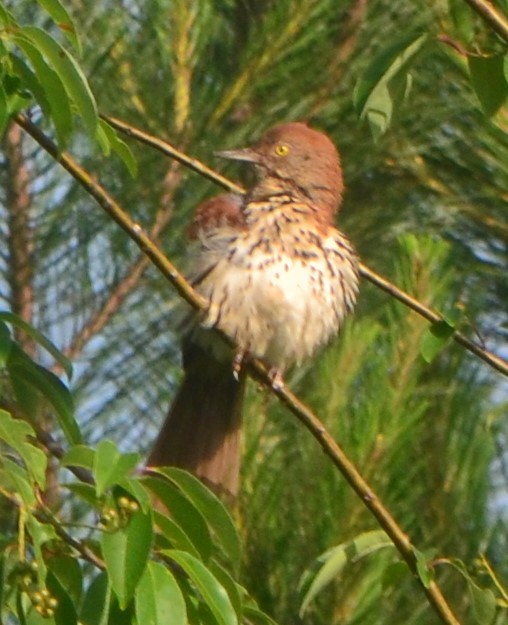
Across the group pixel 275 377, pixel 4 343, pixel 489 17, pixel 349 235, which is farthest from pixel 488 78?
pixel 349 235

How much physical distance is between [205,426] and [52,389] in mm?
1616

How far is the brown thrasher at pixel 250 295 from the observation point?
11.1 ft

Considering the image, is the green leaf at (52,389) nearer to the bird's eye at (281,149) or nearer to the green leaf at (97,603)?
the green leaf at (97,603)

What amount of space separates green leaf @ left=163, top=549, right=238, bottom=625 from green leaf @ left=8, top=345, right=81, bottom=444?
222 mm

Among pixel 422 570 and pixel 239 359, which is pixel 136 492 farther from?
pixel 239 359

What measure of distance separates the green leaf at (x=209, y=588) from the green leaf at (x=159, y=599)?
1.7 inches

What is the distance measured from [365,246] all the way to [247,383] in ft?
2.38

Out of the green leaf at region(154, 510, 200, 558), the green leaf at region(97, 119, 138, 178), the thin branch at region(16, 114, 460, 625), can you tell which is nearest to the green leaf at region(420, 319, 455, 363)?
the thin branch at region(16, 114, 460, 625)

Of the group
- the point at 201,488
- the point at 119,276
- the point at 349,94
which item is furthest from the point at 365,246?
the point at 201,488

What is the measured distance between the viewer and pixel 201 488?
1.84 metres

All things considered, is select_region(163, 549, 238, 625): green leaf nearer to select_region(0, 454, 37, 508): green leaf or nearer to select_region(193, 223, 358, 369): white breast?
select_region(0, 454, 37, 508): green leaf

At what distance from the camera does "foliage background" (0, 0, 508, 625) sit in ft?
11.3

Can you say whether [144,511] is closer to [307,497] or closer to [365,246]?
[307,497]

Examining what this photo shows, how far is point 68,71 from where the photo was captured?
1.85m
